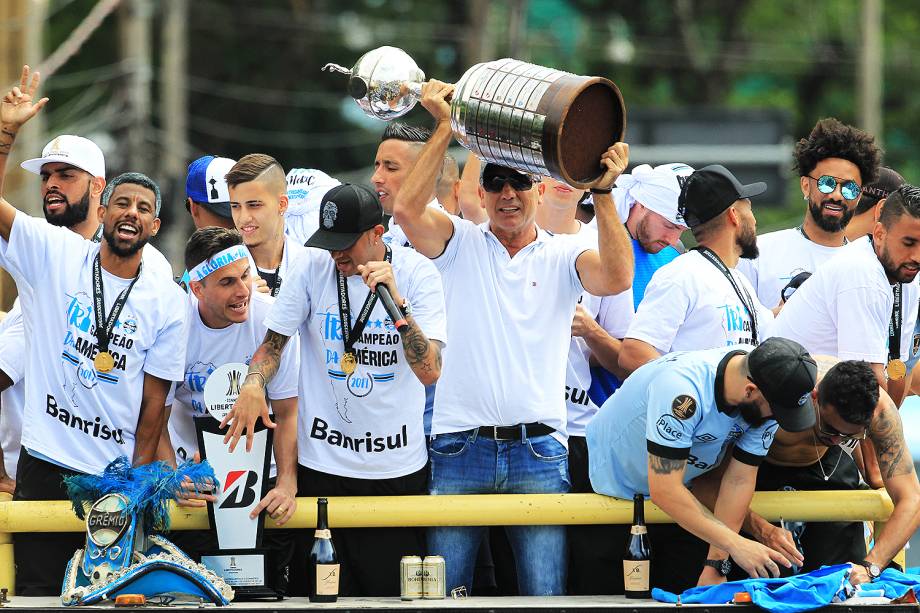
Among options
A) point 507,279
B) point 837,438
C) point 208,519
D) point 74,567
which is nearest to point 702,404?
point 837,438

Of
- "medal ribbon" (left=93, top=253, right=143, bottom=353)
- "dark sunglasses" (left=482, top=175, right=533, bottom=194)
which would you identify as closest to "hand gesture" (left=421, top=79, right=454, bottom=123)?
"dark sunglasses" (left=482, top=175, right=533, bottom=194)

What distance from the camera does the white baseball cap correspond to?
724cm

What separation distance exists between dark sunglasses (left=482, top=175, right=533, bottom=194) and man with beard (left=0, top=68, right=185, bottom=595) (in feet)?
4.89

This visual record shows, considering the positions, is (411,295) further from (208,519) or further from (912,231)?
(912,231)

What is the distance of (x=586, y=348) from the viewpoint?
7.34 metres

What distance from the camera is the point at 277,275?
747 centimetres

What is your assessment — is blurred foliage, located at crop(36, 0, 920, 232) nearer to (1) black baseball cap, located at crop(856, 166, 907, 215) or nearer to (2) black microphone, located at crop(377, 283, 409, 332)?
(1) black baseball cap, located at crop(856, 166, 907, 215)

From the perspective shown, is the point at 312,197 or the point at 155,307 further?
the point at 312,197

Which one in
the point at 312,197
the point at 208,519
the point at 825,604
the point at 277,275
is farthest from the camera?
the point at 312,197

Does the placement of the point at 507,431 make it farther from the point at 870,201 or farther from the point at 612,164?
the point at 870,201

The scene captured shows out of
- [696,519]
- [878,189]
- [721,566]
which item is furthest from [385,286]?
[878,189]

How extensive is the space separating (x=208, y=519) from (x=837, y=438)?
8.78 ft

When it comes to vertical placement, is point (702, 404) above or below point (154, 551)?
above

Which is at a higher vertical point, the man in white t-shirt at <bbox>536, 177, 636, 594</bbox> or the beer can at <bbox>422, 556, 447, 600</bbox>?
the man in white t-shirt at <bbox>536, 177, 636, 594</bbox>
